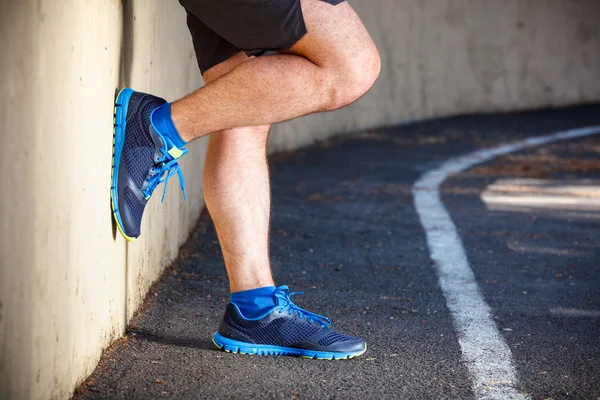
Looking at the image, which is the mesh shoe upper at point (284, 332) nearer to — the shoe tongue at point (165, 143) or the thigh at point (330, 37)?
the shoe tongue at point (165, 143)

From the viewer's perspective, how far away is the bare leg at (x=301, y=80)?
2686 millimetres

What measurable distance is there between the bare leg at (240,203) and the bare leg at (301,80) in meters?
0.29

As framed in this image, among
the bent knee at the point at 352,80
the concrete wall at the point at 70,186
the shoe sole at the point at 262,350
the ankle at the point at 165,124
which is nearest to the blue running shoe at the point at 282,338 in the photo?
the shoe sole at the point at 262,350

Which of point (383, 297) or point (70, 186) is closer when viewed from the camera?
point (70, 186)

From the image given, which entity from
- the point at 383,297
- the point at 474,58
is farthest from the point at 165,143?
the point at 474,58

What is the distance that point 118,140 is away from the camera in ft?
9.23

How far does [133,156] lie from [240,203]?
0.43 meters

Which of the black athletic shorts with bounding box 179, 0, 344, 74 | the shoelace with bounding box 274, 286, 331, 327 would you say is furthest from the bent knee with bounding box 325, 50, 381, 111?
the shoelace with bounding box 274, 286, 331, 327

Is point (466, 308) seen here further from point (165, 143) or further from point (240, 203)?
point (165, 143)

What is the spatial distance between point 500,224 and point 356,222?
91 cm

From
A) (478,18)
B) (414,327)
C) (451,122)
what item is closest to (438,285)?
(414,327)

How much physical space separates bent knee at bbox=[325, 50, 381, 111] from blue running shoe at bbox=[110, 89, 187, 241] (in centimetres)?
52

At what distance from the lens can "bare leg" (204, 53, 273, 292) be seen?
3027mm

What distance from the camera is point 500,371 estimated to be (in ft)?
9.24
